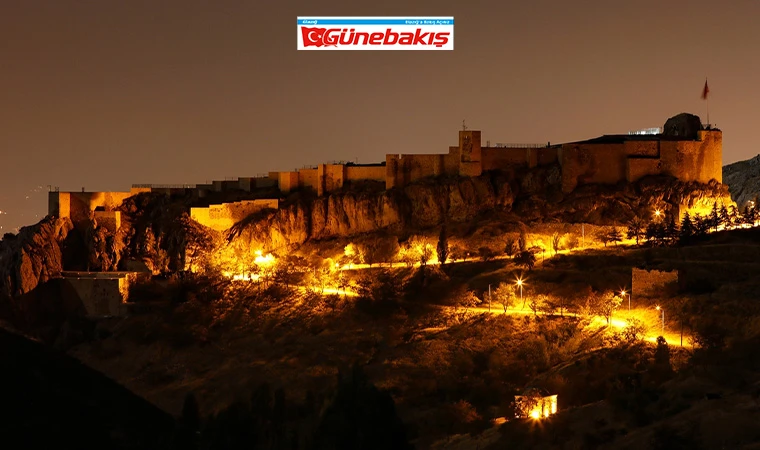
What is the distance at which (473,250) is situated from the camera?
6325cm

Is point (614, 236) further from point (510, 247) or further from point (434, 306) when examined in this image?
point (434, 306)

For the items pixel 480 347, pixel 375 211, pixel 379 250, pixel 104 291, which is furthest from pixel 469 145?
pixel 104 291

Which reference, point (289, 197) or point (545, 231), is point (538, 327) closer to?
point (545, 231)

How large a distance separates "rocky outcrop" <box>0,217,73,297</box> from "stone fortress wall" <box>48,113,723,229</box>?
190 cm

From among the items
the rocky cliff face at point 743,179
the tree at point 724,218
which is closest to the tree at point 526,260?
the tree at point 724,218

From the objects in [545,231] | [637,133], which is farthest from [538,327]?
[637,133]

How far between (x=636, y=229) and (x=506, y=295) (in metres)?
11.4

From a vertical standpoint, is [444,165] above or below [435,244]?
above

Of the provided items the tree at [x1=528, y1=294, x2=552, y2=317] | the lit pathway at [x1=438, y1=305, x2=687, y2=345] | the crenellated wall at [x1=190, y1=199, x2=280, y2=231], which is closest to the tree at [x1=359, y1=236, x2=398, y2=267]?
the lit pathway at [x1=438, y1=305, x2=687, y2=345]

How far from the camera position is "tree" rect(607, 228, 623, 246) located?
6258 centimetres

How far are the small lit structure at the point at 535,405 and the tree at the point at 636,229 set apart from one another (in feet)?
75.7

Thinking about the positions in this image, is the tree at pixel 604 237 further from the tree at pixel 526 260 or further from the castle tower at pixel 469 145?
the castle tower at pixel 469 145

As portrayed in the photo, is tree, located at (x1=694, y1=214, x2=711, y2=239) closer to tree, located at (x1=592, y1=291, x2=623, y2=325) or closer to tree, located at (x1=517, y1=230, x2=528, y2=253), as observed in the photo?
tree, located at (x1=517, y1=230, x2=528, y2=253)

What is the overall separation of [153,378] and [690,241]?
32878 millimetres
